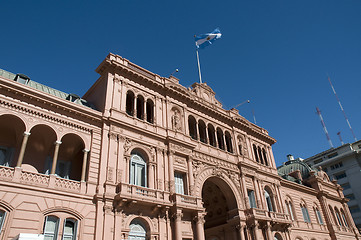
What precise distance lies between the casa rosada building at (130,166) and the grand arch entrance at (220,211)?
0.39ft

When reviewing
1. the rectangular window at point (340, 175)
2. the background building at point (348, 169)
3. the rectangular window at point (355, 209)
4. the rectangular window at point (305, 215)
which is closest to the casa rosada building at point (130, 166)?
the rectangular window at point (305, 215)

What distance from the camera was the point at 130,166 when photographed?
22.2 metres

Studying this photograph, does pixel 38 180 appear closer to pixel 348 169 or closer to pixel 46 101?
pixel 46 101

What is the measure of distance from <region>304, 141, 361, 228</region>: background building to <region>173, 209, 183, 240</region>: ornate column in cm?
6165

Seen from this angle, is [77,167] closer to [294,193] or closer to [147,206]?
[147,206]

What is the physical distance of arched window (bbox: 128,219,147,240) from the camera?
19.7 metres

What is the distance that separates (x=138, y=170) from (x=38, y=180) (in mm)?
7630

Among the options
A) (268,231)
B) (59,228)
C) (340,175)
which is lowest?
(59,228)

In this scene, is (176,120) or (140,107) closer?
(140,107)

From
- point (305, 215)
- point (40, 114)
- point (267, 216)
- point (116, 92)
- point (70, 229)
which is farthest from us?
point (305, 215)

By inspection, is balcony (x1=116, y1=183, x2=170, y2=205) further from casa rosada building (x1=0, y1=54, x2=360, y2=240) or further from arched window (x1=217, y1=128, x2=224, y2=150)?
arched window (x1=217, y1=128, x2=224, y2=150)

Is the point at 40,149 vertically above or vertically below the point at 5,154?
above

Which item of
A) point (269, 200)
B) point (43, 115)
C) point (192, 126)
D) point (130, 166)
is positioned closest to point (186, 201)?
point (130, 166)

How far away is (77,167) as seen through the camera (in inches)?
875
